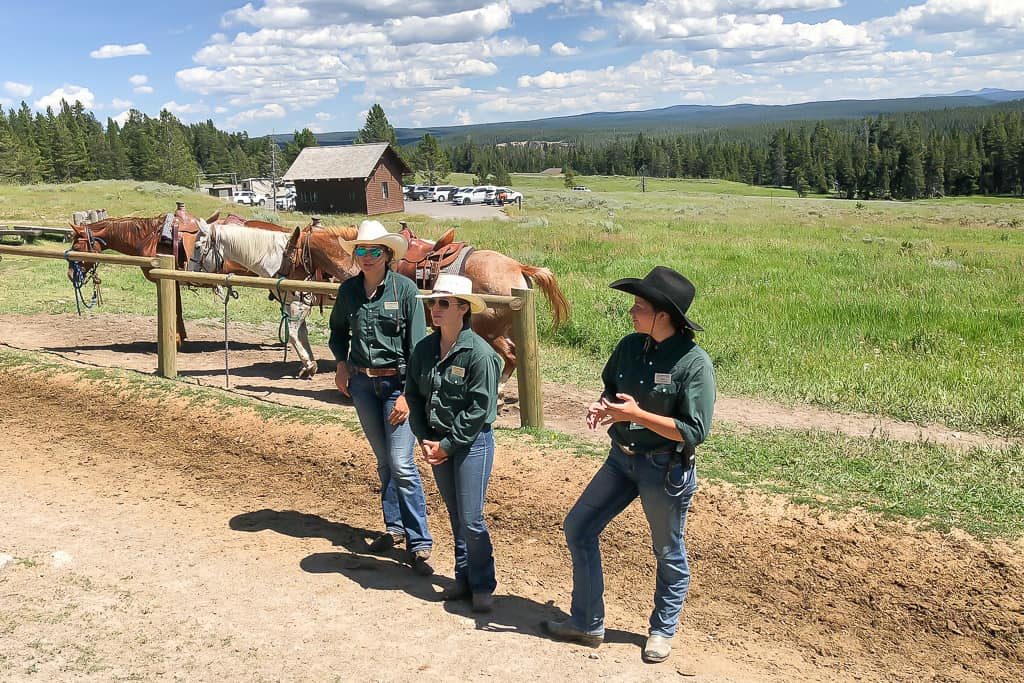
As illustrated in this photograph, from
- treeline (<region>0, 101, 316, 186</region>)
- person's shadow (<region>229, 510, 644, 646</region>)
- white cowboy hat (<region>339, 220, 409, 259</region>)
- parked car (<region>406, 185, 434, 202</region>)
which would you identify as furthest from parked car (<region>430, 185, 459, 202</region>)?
white cowboy hat (<region>339, 220, 409, 259</region>)

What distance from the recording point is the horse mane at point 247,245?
1122 cm

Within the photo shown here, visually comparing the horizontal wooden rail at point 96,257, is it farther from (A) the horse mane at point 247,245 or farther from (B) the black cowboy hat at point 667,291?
(B) the black cowboy hat at point 667,291

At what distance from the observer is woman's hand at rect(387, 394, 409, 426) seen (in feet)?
17.9

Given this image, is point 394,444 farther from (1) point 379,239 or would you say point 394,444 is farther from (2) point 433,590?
(1) point 379,239

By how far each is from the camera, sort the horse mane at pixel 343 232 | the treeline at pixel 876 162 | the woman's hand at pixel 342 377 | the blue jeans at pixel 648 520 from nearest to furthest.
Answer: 1. the blue jeans at pixel 648 520
2. the woman's hand at pixel 342 377
3. the horse mane at pixel 343 232
4. the treeline at pixel 876 162

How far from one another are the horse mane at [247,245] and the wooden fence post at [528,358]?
4.90m

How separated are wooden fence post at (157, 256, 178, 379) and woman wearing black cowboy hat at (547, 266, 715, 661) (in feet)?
21.3

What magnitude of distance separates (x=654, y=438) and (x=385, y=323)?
2.13 m

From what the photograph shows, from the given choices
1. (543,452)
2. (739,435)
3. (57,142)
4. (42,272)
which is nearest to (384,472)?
(543,452)

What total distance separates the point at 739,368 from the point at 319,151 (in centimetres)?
5337

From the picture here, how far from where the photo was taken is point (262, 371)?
11211mm

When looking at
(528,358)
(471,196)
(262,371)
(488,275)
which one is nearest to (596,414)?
(528,358)

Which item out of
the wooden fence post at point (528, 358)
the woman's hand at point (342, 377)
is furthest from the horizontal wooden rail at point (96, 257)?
the woman's hand at point (342, 377)

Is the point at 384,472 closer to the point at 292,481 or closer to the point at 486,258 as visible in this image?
the point at 292,481
